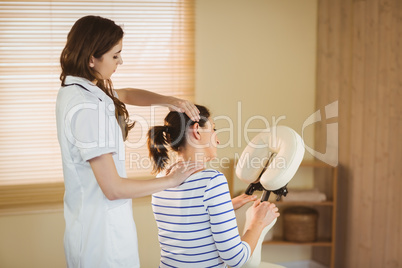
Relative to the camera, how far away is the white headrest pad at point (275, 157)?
165 centimetres

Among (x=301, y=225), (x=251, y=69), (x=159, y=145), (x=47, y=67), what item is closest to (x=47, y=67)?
(x=47, y=67)

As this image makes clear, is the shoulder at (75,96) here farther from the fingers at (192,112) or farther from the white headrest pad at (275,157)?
the white headrest pad at (275,157)

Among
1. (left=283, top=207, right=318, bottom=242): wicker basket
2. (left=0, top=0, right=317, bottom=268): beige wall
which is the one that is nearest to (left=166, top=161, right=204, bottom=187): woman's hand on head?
(left=0, top=0, right=317, bottom=268): beige wall

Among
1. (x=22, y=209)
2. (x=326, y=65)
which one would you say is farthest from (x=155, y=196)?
(x=326, y=65)

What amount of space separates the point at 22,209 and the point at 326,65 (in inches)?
89.4

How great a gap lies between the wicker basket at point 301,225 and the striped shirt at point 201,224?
76.3 inches

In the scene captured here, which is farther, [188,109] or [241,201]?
[241,201]

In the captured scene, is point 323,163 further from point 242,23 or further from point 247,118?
point 242,23

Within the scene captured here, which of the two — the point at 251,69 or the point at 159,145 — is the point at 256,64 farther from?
the point at 159,145

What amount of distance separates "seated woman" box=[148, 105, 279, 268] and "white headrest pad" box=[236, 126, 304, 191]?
4.5 inches

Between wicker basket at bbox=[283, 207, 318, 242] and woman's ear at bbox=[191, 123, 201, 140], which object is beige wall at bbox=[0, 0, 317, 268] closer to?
wicker basket at bbox=[283, 207, 318, 242]

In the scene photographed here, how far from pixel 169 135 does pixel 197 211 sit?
12.0 inches

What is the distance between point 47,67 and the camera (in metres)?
3.09

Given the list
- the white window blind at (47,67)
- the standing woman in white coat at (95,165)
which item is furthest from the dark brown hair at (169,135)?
the white window blind at (47,67)
